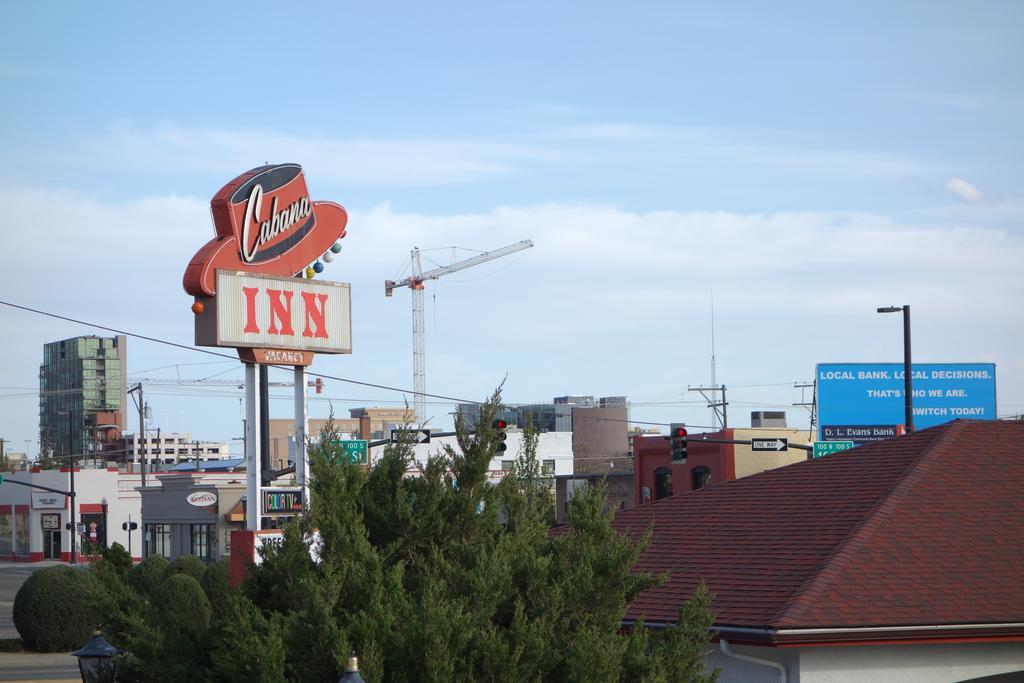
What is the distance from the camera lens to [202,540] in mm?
72125

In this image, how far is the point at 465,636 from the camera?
31.0 feet

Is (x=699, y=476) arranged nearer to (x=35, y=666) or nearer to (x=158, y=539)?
(x=35, y=666)

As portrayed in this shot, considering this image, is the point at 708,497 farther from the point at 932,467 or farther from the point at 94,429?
the point at 94,429

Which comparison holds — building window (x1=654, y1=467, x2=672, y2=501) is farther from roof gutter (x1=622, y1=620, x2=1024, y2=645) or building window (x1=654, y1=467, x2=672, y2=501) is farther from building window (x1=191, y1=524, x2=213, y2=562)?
roof gutter (x1=622, y1=620, x2=1024, y2=645)

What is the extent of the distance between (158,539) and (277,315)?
180 feet

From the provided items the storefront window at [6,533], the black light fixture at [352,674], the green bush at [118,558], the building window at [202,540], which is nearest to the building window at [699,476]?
the building window at [202,540]

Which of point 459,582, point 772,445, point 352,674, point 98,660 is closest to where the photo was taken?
point 352,674

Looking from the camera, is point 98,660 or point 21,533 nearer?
point 98,660

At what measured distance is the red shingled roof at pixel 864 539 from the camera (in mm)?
13094

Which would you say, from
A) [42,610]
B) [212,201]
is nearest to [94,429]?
[42,610]

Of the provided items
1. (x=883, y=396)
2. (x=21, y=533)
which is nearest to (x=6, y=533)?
(x=21, y=533)

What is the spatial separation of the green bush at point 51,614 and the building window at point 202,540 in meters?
35.9

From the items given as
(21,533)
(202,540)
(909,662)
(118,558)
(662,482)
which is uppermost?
(118,558)

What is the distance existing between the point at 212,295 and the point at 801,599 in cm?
1554
